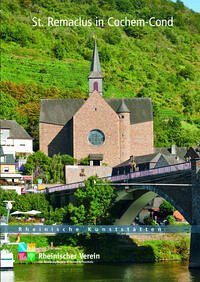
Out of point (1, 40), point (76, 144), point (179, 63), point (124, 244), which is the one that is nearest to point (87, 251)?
point (124, 244)

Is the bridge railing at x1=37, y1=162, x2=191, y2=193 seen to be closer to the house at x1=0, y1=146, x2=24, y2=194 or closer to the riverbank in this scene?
the house at x1=0, y1=146, x2=24, y2=194

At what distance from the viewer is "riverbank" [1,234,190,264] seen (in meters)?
83.9

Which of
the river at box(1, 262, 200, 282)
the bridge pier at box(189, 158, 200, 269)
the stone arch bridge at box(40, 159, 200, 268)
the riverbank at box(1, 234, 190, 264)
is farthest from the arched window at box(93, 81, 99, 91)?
the bridge pier at box(189, 158, 200, 269)

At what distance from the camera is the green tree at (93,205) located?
290ft

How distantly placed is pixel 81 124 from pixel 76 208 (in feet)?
105

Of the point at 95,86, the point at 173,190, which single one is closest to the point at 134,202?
the point at 173,190

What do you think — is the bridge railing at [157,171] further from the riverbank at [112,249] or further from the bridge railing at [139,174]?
the riverbank at [112,249]

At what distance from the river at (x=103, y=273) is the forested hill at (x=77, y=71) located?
5099 cm

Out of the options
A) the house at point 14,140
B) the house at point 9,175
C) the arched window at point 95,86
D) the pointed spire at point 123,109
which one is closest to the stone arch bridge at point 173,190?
the house at point 9,175

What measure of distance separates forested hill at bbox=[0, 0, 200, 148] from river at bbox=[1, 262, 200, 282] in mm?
50990

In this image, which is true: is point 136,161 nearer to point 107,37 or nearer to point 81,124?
point 81,124

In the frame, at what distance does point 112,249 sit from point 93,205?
4.24 metres

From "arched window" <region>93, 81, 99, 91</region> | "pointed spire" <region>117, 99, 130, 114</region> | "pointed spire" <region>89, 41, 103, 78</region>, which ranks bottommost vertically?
"pointed spire" <region>117, 99, 130, 114</region>

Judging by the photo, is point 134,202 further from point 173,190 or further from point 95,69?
point 95,69
